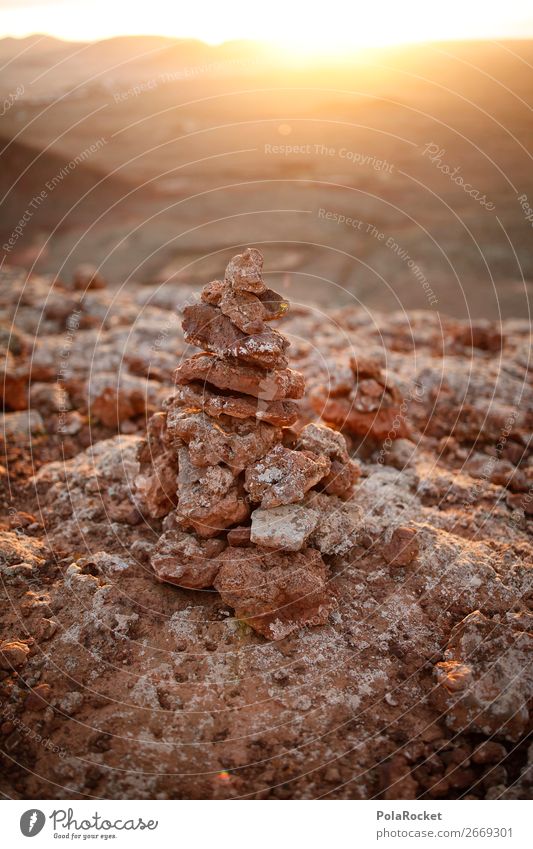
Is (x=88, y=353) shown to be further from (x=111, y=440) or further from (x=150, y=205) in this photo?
(x=150, y=205)

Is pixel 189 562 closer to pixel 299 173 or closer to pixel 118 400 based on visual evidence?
pixel 118 400

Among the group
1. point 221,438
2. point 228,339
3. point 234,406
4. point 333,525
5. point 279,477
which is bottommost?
point 333,525

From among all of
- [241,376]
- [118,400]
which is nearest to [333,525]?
[241,376]

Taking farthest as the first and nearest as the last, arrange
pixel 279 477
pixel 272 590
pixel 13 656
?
1. pixel 279 477
2. pixel 272 590
3. pixel 13 656

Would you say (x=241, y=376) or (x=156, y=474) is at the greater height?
(x=241, y=376)

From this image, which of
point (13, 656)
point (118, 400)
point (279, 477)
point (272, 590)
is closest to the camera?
point (13, 656)

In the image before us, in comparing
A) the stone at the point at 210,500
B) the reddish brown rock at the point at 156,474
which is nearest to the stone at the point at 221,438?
the stone at the point at 210,500
